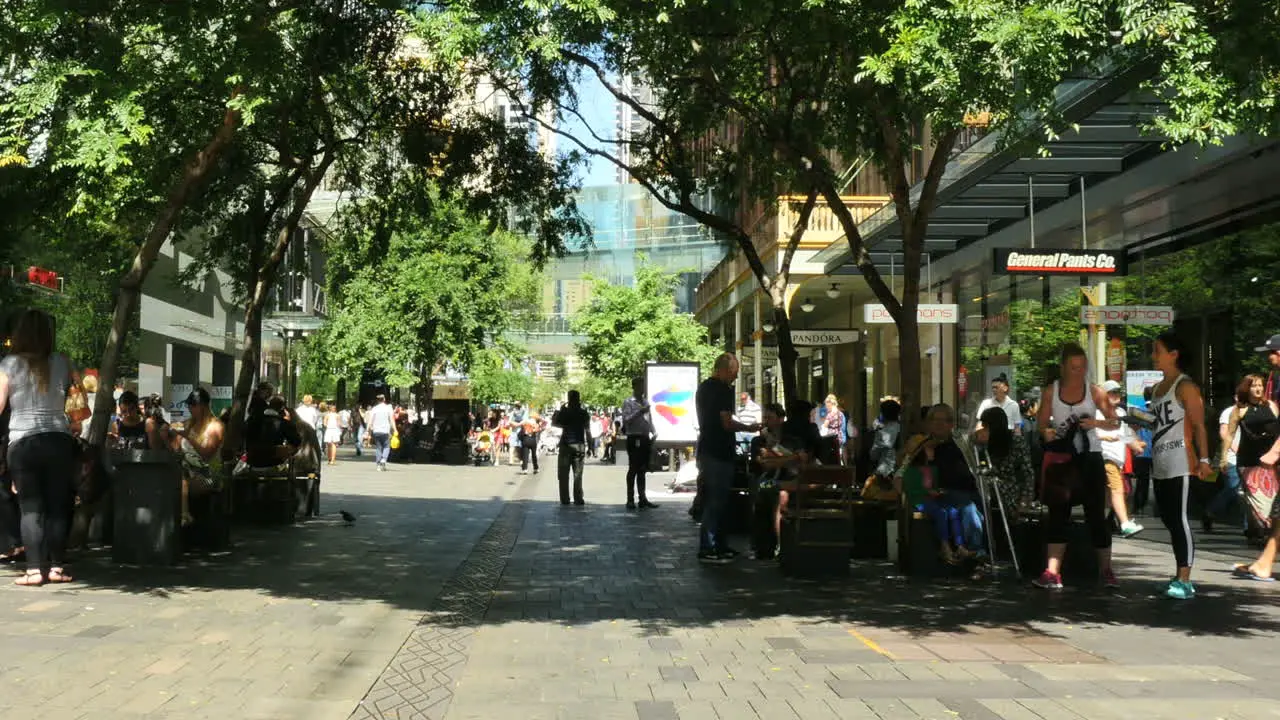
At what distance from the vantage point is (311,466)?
666 inches

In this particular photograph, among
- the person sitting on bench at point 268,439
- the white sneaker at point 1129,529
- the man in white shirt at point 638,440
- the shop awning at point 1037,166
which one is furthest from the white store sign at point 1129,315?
the person sitting on bench at point 268,439

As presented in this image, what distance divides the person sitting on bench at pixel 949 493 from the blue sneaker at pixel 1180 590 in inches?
61.8

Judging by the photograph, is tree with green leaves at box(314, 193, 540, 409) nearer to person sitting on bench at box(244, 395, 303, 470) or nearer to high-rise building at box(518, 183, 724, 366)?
person sitting on bench at box(244, 395, 303, 470)

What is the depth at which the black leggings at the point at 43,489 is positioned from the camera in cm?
990

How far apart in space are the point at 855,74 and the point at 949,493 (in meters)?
3.76

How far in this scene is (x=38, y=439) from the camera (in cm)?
995

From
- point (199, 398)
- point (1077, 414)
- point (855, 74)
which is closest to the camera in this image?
point (1077, 414)

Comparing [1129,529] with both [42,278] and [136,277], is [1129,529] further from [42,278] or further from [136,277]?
[42,278]

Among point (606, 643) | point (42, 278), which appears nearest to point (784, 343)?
point (606, 643)

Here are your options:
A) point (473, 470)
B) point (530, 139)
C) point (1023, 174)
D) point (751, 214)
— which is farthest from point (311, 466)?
point (751, 214)

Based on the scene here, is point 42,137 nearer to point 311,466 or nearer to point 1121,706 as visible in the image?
point 311,466

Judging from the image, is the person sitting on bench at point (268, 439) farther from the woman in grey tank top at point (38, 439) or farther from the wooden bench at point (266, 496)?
the woman in grey tank top at point (38, 439)

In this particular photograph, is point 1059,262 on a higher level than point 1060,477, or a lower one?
higher

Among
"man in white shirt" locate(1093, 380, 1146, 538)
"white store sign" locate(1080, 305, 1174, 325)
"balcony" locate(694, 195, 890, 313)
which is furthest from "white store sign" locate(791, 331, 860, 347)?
"man in white shirt" locate(1093, 380, 1146, 538)
